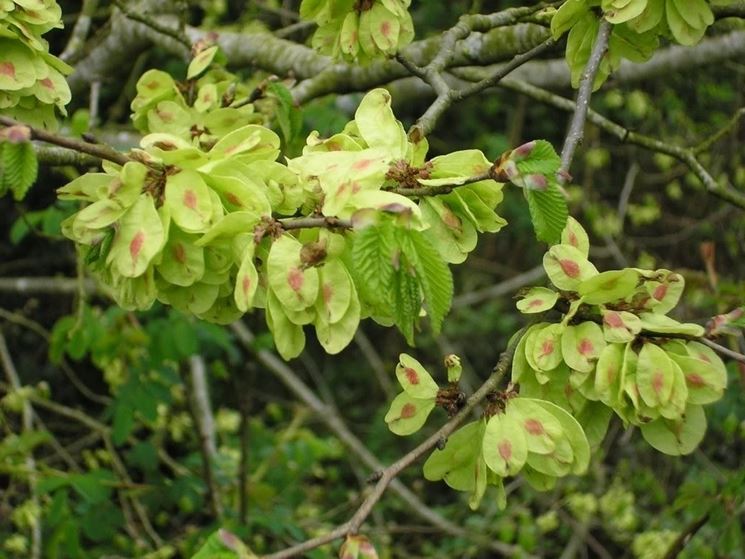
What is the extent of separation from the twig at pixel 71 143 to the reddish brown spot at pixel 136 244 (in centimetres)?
9

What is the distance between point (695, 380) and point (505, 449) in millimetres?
237

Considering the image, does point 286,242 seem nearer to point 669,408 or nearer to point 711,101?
point 669,408

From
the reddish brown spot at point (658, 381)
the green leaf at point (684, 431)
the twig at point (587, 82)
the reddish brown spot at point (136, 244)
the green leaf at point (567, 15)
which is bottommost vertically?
the green leaf at point (684, 431)

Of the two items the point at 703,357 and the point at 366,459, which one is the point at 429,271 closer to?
the point at 703,357

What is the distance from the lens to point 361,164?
996 mm

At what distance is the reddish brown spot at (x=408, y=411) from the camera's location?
1118mm

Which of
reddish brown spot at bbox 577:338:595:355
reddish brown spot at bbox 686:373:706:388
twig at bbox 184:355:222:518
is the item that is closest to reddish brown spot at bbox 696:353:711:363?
reddish brown spot at bbox 686:373:706:388

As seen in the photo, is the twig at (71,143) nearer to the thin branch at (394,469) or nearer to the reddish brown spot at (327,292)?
the reddish brown spot at (327,292)

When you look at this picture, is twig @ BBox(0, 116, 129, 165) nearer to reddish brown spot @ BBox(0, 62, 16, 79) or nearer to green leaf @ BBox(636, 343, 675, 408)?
reddish brown spot @ BBox(0, 62, 16, 79)

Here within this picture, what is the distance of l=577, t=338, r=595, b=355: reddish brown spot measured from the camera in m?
1.02

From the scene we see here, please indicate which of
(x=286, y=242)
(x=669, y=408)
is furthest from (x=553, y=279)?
(x=286, y=242)

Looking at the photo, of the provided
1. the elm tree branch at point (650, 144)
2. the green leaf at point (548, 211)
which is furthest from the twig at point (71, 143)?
the elm tree branch at point (650, 144)

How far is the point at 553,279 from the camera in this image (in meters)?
1.07

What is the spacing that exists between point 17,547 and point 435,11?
3933 millimetres
